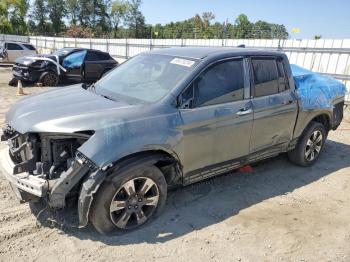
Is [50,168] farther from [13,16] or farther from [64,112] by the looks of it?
[13,16]

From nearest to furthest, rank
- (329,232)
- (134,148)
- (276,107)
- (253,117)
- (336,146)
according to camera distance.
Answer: (134,148)
(329,232)
(253,117)
(276,107)
(336,146)

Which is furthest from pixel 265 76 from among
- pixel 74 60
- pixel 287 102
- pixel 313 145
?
pixel 74 60

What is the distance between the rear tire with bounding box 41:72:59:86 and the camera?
43.3ft

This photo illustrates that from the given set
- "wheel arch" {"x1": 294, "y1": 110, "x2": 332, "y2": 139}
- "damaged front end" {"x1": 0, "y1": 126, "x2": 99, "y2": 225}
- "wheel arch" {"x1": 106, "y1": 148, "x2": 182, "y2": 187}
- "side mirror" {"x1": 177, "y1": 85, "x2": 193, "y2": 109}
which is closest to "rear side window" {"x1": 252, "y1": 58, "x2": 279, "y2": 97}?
"wheel arch" {"x1": 294, "y1": 110, "x2": 332, "y2": 139}

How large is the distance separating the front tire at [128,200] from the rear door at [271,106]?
5.04 feet

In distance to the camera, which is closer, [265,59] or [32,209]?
[32,209]

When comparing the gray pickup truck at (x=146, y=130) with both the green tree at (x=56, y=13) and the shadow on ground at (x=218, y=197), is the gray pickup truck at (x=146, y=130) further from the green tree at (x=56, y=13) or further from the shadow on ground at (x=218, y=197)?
the green tree at (x=56, y=13)

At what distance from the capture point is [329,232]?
393cm

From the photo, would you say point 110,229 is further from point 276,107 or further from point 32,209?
point 276,107

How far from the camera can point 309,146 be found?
5637mm

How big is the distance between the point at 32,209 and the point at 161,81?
2.06 m

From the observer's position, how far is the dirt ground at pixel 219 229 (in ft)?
10.9

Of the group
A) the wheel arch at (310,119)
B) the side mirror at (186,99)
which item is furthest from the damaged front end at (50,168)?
the wheel arch at (310,119)

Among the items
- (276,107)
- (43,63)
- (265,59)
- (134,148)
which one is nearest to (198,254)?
(134,148)
